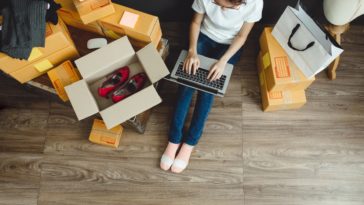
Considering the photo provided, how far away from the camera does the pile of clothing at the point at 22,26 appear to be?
1.26 m

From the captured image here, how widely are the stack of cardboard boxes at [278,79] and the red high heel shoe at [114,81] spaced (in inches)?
28.3

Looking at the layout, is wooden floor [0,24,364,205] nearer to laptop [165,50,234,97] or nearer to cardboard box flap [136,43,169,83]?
laptop [165,50,234,97]

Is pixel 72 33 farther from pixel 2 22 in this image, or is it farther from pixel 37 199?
pixel 37 199

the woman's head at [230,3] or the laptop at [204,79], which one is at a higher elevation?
the woman's head at [230,3]

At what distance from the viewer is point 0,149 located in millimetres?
1771

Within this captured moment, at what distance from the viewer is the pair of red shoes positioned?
1.49 meters

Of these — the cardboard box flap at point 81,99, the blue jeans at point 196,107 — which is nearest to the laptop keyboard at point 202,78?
the blue jeans at point 196,107

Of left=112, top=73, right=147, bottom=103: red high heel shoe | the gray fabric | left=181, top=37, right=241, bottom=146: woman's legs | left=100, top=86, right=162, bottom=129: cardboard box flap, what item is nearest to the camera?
the gray fabric

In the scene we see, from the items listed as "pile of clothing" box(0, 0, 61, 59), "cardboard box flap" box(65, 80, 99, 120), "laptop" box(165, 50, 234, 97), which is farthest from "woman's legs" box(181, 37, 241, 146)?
"pile of clothing" box(0, 0, 61, 59)

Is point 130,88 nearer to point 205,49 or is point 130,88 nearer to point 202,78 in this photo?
point 202,78

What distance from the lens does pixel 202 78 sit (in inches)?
59.4

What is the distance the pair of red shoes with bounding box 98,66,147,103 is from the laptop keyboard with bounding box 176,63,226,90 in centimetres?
18

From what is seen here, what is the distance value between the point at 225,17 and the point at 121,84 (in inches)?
23.2

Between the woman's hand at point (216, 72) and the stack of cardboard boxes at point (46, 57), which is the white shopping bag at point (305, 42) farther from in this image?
the stack of cardboard boxes at point (46, 57)
